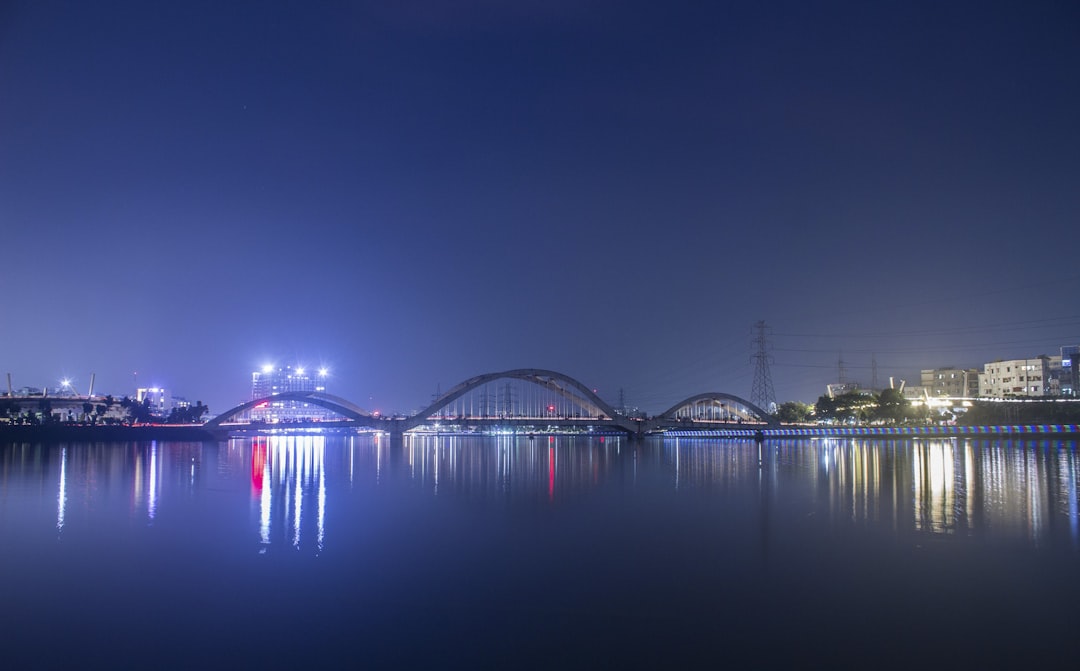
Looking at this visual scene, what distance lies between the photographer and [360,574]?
43.3ft

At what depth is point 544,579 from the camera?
41.8 ft

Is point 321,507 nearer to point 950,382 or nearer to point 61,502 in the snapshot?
point 61,502

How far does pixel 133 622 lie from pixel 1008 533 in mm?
17491

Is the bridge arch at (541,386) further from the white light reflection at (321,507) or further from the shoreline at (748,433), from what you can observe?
the white light reflection at (321,507)

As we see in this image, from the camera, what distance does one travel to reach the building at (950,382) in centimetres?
13075

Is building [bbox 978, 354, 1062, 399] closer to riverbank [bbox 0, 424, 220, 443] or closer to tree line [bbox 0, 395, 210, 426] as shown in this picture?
riverbank [bbox 0, 424, 220, 443]

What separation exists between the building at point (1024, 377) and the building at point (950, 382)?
6941 millimetres

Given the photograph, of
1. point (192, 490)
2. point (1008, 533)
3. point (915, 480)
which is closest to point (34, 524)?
point (192, 490)

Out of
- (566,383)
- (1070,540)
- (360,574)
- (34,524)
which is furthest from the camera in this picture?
(566,383)

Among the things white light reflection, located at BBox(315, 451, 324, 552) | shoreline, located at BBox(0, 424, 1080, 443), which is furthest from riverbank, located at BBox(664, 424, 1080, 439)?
white light reflection, located at BBox(315, 451, 324, 552)

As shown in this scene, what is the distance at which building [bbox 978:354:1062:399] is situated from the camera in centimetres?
10875

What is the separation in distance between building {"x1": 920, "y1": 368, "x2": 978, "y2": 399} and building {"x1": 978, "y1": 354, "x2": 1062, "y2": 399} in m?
6.94

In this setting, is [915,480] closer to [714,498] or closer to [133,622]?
[714,498]

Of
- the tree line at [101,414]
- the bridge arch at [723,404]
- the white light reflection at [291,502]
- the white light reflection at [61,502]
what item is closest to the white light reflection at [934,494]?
the white light reflection at [291,502]
